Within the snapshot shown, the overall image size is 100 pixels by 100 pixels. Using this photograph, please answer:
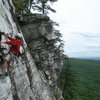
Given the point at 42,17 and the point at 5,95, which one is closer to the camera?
the point at 5,95

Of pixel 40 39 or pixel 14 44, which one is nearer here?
pixel 14 44

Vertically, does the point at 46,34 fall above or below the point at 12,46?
above

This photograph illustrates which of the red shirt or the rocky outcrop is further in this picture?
the rocky outcrop

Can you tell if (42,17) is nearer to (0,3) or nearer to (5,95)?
(0,3)

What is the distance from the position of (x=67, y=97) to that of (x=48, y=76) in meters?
11.7

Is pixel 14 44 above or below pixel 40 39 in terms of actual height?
below

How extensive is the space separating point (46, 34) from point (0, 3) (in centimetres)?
817

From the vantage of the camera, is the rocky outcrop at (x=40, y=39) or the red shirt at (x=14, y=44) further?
the rocky outcrop at (x=40, y=39)

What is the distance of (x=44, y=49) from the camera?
1678 cm

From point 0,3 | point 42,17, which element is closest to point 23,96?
point 0,3

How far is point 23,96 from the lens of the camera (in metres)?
8.65

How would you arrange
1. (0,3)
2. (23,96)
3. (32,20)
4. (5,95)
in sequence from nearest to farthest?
(5,95) < (23,96) < (0,3) < (32,20)

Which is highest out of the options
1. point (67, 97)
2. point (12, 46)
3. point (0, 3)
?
point (0, 3)

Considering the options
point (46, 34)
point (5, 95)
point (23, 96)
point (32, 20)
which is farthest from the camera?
point (46, 34)
